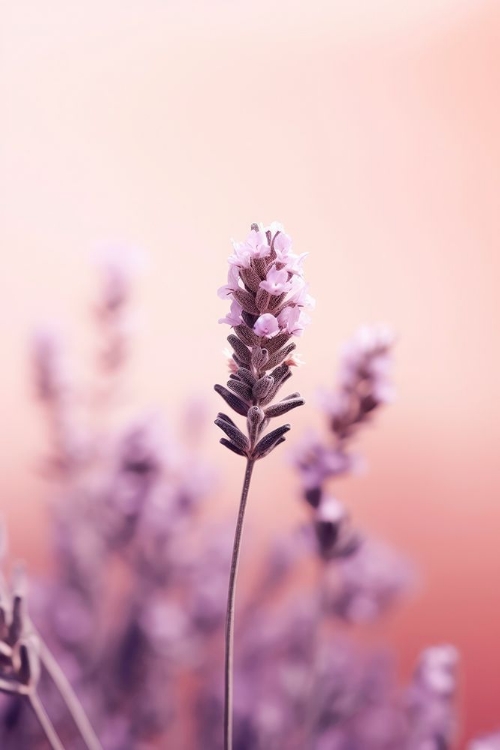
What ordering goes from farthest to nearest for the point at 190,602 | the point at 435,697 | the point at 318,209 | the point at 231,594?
the point at 318,209
the point at 190,602
the point at 435,697
the point at 231,594

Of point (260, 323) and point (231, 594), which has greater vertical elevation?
point (260, 323)

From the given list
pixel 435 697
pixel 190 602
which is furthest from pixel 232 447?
pixel 190 602

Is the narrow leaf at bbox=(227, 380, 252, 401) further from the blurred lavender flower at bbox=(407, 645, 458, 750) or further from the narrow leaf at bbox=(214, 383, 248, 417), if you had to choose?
the blurred lavender flower at bbox=(407, 645, 458, 750)

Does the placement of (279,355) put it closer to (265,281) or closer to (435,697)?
(265,281)

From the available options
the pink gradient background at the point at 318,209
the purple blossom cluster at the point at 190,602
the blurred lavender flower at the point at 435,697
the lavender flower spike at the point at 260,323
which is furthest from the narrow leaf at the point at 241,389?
the pink gradient background at the point at 318,209

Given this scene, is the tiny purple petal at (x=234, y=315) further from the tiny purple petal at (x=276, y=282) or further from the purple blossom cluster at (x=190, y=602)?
the purple blossom cluster at (x=190, y=602)

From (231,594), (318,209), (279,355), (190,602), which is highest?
(318,209)
